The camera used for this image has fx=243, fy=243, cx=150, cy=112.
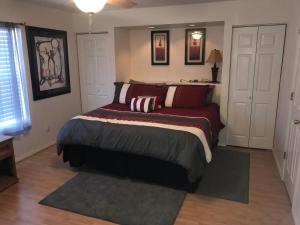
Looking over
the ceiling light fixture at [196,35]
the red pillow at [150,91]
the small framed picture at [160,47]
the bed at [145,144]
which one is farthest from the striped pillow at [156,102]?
the ceiling light fixture at [196,35]

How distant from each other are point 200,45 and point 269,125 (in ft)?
5.94

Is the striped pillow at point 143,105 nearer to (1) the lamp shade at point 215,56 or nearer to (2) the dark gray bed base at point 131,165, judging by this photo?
(2) the dark gray bed base at point 131,165

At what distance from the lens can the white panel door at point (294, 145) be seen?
251cm

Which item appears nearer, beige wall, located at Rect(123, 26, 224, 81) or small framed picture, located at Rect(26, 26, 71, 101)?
small framed picture, located at Rect(26, 26, 71, 101)

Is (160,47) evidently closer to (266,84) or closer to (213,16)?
(213,16)

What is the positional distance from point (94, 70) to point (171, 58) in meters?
1.52

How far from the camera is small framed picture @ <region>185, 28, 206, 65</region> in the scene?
436cm

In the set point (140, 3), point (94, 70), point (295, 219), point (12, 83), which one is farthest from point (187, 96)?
point (12, 83)

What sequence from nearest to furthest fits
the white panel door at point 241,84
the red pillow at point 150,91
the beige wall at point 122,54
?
the white panel door at point 241,84, the red pillow at point 150,91, the beige wall at point 122,54

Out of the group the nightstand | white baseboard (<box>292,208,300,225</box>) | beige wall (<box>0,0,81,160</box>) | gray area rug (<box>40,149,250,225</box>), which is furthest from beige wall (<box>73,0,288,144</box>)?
the nightstand

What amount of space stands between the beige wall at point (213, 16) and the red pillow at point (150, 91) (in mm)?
985

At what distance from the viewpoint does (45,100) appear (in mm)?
4094

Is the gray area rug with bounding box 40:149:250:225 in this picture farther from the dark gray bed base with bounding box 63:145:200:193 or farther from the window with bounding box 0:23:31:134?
the window with bounding box 0:23:31:134

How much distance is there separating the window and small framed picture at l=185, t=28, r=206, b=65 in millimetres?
2758
